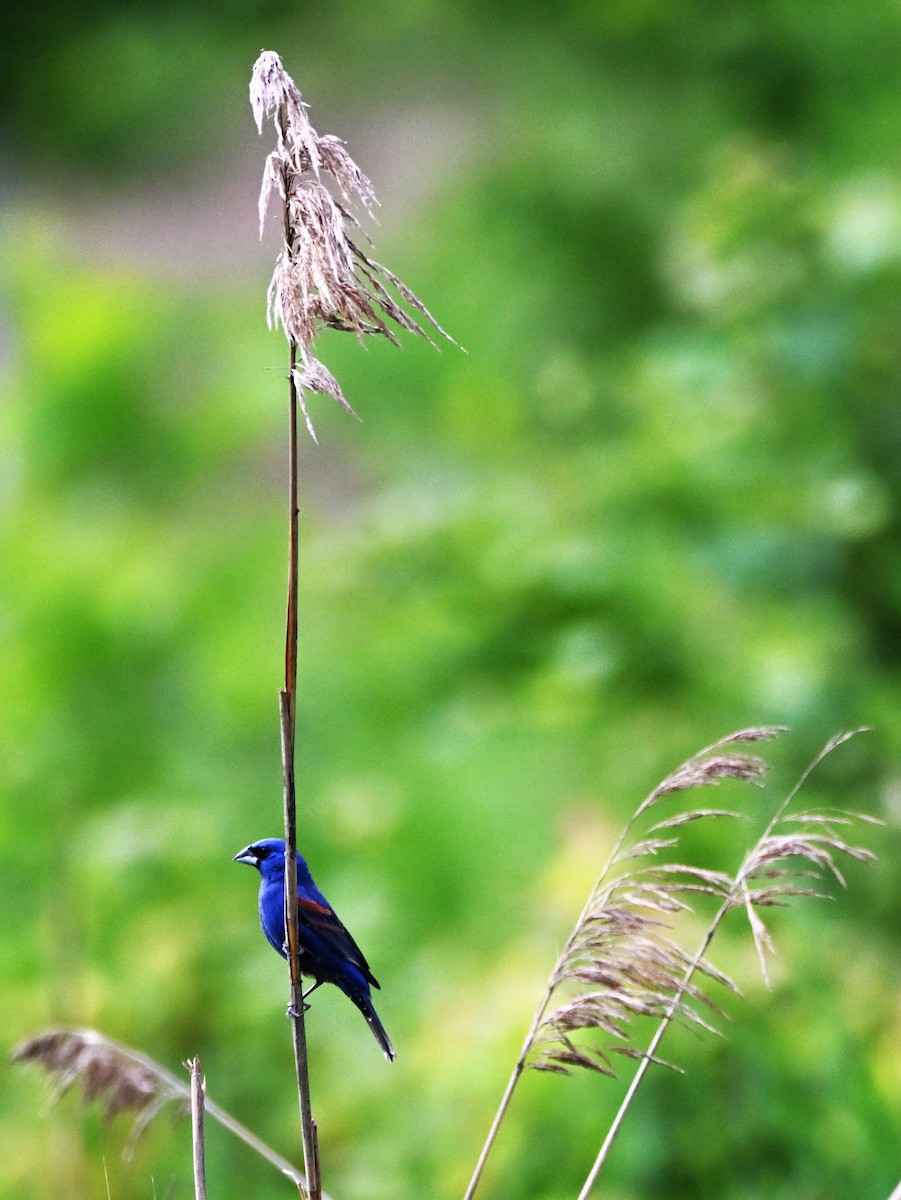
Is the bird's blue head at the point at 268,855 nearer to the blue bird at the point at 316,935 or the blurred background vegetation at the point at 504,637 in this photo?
the blue bird at the point at 316,935

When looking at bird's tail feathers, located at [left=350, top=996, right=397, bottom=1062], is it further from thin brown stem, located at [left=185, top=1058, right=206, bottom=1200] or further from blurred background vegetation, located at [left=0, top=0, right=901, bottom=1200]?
blurred background vegetation, located at [left=0, top=0, right=901, bottom=1200]

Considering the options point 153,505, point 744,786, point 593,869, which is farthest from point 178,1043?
point 153,505

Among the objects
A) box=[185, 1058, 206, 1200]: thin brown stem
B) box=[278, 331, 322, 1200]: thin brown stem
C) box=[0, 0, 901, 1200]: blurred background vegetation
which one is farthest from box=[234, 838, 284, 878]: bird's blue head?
box=[0, 0, 901, 1200]: blurred background vegetation

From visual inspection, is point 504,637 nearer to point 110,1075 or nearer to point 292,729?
point 110,1075

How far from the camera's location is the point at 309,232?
807mm

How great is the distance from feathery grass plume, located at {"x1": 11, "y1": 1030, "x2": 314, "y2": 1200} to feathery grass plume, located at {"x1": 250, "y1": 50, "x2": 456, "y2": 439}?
588 millimetres

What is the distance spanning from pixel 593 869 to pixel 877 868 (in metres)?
0.79

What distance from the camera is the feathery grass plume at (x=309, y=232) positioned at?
2.57 ft

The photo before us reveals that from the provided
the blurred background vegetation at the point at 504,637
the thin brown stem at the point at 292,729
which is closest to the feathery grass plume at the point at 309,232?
the thin brown stem at the point at 292,729

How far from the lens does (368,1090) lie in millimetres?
2926

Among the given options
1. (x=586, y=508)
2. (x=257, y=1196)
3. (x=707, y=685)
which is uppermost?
(x=586, y=508)

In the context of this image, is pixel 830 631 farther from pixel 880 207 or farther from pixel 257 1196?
pixel 257 1196

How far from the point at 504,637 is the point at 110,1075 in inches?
93.8

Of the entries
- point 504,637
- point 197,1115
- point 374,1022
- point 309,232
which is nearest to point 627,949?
point 374,1022
